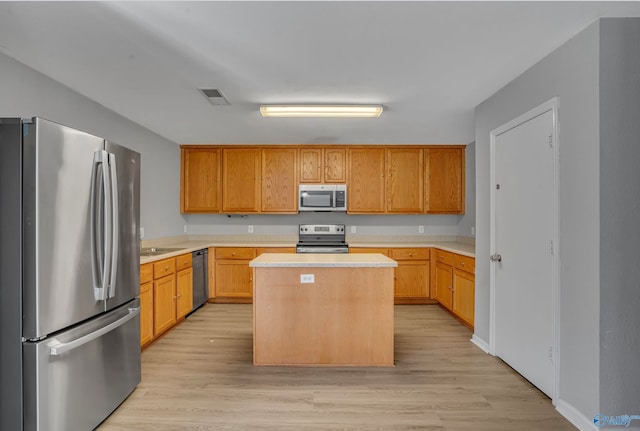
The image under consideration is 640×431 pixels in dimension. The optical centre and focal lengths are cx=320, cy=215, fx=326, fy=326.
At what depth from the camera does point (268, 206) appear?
16.6 ft

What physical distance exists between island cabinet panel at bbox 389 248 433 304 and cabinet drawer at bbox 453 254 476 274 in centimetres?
70

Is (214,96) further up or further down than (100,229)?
further up

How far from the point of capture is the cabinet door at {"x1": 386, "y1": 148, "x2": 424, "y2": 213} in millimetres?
5016

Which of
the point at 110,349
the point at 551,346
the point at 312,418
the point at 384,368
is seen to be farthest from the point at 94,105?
the point at 551,346

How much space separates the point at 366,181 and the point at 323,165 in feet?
2.32

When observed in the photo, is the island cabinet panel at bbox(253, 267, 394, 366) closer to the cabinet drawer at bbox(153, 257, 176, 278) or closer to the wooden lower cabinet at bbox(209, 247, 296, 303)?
the cabinet drawer at bbox(153, 257, 176, 278)

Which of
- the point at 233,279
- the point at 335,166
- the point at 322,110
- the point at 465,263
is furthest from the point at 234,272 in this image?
the point at 465,263

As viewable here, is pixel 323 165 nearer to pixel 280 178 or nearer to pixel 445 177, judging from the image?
pixel 280 178

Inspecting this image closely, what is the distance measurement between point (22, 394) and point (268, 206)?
365 centimetres

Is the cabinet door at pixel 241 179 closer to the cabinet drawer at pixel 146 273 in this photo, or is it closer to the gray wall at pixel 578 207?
the cabinet drawer at pixel 146 273

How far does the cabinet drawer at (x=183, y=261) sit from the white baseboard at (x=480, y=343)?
3.33m

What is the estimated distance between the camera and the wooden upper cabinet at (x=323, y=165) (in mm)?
5012

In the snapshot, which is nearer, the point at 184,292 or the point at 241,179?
the point at 184,292

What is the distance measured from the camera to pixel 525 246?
2514 millimetres
